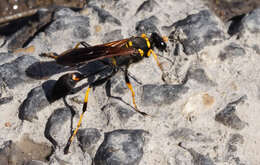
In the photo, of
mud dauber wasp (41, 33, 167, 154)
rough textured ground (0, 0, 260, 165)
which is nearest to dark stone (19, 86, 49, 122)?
rough textured ground (0, 0, 260, 165)

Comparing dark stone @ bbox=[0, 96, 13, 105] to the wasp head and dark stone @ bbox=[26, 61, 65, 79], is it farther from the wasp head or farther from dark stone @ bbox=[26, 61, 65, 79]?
the wasp head

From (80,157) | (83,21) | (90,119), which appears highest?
(83,21)

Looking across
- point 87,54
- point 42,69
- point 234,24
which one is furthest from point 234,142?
point 42,69

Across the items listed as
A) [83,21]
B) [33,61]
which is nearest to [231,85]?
[83,21]

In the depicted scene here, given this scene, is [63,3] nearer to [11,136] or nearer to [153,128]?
[11,136]

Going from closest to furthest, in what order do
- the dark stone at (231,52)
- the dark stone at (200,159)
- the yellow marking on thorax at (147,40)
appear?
the dark stone at (200,159) → the dark stone at (231,52) → the yellow marking on thorax at (147,40)

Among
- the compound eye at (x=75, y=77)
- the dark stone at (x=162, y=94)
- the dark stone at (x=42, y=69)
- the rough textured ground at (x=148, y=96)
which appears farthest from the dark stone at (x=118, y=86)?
the dark stone at (x=42, y=69)

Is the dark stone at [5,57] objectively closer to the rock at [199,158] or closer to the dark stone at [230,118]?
the rock at [199,158]
